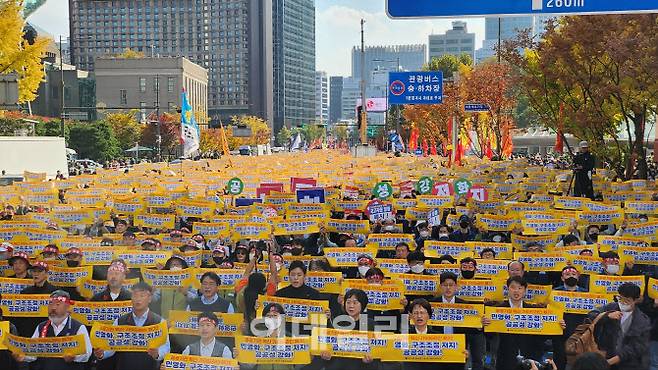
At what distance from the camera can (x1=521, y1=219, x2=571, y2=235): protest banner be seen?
13828 mm

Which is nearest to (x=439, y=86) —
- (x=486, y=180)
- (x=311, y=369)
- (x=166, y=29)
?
(x=486, y=180)

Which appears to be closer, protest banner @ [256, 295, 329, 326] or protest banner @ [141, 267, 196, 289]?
protest banner @ [256, 295, 329, 326]

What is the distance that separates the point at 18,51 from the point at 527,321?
3157 cm

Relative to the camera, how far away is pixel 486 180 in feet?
82.4

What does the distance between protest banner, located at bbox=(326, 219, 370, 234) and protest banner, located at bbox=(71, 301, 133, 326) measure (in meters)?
6.78

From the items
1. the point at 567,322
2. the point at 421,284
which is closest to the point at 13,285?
the point at 421,284

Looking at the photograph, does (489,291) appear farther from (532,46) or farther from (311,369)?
(532,46)

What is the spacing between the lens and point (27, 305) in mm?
8500

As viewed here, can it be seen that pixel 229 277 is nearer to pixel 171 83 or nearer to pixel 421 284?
pixel 421 284

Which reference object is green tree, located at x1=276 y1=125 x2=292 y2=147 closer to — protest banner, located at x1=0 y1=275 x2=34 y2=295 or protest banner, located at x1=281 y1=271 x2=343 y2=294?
protest banner, located at x1=281 y1=271 x2=343 y2=294

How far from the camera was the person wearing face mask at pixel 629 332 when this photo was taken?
7199mm

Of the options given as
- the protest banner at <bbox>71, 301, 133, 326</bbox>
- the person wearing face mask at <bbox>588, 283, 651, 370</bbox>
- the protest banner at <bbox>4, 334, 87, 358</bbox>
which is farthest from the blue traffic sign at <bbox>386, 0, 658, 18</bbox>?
the protest banner at <bbox>4, 334, 87, 358</bbox>

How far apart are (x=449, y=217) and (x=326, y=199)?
4294mm

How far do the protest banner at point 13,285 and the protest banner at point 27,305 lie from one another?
72 cm
